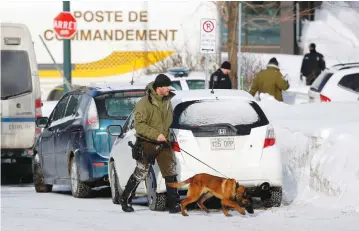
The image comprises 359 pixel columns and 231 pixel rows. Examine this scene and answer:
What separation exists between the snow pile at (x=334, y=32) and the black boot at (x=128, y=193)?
2368 centimetres

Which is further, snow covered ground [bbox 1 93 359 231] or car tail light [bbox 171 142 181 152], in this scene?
car tail light [bbox 171 142 181 152]

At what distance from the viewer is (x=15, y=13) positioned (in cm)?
3444

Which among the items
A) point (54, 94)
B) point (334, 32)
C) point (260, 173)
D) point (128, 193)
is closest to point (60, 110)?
point (128, 193)

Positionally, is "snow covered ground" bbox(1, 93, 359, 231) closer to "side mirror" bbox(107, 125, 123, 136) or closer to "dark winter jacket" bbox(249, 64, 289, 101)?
"side mirror" bbox(107, 125, 123, 136)

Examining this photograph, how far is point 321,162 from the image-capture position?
14953 millimetres

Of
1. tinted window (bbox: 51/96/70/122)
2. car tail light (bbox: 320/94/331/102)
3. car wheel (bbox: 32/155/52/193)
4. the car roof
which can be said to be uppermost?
the car roof

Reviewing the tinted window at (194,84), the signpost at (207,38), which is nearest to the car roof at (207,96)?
the signpost at (207,38)

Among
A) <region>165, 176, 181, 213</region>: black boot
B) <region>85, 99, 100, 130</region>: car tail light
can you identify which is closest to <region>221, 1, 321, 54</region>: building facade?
<region>85, 99, 100, 130</region>: car tail light

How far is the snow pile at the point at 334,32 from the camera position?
37938 millimetres

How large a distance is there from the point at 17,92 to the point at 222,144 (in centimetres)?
797

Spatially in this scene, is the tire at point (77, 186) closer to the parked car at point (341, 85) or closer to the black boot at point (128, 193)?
the black boot at point (128, 193)

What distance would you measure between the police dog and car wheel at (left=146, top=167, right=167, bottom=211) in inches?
21.6

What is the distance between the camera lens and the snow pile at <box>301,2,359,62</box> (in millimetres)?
37938

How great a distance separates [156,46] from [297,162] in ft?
60.7
